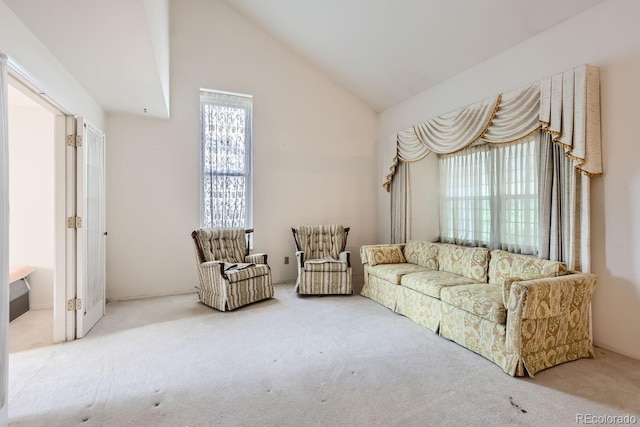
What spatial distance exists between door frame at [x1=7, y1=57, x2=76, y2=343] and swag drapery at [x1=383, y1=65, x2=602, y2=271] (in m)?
3.90

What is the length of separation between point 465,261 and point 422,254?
25.1 inches

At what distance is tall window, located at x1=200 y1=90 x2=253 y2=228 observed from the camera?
4484 millimetres

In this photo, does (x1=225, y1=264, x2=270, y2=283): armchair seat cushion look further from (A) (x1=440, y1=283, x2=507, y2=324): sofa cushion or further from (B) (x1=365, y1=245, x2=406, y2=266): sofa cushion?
(A) (x1=440, y1=283, x2=507, y2=324): sofa cushion

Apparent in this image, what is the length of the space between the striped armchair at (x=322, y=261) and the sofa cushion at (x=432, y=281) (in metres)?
0.96

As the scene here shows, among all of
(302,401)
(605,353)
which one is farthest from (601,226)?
(302,401)

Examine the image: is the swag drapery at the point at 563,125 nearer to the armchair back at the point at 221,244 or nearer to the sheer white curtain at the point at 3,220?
the armchair back at the point at 221,244

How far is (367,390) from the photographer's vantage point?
2031mm

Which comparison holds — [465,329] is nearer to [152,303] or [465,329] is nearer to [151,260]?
[152,303]

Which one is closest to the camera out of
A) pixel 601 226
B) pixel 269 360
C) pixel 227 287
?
pixel 269 360

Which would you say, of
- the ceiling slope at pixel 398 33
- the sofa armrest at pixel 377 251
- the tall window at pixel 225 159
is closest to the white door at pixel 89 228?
the tall window at pixel 225 159

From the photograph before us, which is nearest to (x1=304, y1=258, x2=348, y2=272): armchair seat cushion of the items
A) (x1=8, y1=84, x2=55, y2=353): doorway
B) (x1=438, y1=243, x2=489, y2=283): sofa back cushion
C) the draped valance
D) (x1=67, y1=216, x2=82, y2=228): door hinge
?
(x1=438, y1=243, x2=489, y2=283): sofa back cushion

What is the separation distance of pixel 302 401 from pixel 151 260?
320 cm

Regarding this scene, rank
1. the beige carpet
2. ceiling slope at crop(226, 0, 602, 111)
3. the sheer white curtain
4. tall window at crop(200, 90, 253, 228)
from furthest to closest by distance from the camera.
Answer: tall window at crop(200, 90, 253, 228) < ceiling slope at crop(226, 0, 602, 111) < the beige carpet < the sheer white curtain

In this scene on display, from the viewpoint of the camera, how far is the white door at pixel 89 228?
2.83 metres
